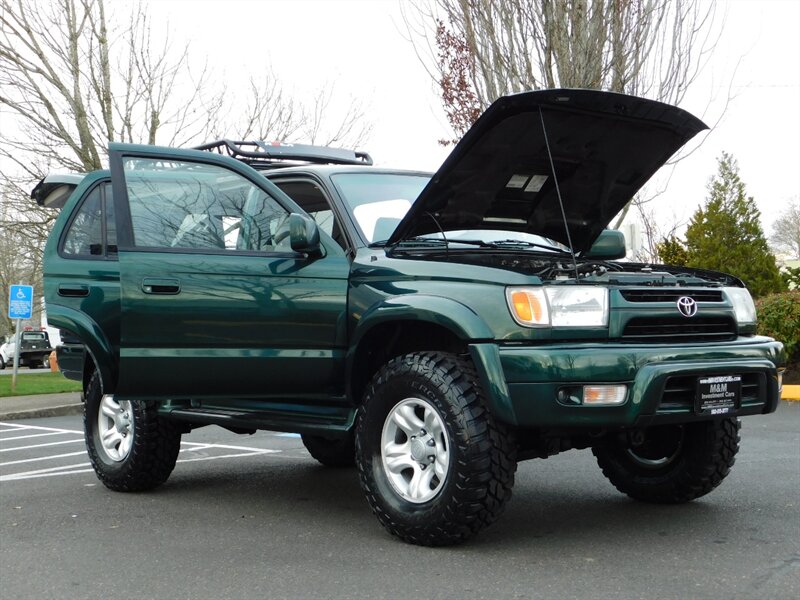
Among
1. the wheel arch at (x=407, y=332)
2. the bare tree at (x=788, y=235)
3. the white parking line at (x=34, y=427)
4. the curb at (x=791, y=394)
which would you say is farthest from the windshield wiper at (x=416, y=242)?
the bare tree at (x=788, y=235)

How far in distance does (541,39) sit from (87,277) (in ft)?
42.0

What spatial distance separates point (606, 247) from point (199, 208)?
2.41 metres

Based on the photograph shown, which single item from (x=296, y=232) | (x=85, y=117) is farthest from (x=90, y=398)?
(x=85, y=117)

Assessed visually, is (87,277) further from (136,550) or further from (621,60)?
(621,60)

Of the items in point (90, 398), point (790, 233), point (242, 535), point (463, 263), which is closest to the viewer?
point (463, 263)

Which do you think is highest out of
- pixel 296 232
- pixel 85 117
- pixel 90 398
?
pixel 85 117

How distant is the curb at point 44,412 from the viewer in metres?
14.1

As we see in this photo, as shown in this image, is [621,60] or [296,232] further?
[621,60]

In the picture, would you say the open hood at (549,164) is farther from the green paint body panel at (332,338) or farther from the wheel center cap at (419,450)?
the wheel center cap at (419,450)

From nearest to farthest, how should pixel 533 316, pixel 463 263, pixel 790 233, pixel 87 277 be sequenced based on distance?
pixel 533 316, pixel 463 263, pixel 87 277, pixel 790 233

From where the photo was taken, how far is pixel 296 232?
4.84 metres

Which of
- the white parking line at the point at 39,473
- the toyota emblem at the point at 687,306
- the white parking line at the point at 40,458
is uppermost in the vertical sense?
the toyota emblem at the point at 687,306

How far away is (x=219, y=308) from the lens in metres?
4.93

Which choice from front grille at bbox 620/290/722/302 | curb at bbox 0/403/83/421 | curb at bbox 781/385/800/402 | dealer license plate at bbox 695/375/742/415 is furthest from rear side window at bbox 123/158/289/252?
curb at bbox 0/403/83/421
